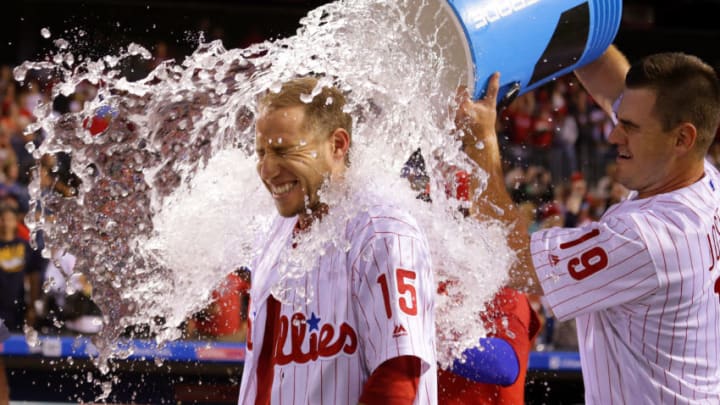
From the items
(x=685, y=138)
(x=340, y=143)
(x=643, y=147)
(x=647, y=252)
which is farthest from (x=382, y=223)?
(x=685, y=138)

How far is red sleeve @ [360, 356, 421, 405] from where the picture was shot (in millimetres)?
2109

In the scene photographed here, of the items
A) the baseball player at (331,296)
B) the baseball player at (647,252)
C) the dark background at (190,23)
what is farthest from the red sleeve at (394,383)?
the dark background at (190,23)

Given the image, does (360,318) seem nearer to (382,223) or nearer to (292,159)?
(382,223)

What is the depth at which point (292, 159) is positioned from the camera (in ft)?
7.92

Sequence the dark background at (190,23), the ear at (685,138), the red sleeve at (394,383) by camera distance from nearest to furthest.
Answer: the red sleeve at (394,383) → the ear at (685,138) → the dark background at (190,23)

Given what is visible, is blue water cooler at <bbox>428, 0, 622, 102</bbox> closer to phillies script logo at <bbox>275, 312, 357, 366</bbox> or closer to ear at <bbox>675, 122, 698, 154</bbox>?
ear at <bbox>675, 122, 698, 154</bbox>

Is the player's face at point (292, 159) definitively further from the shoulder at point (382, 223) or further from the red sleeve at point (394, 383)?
the red sleeve at point (394, 383)

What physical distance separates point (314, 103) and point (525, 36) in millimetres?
699

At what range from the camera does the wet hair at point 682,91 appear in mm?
2617

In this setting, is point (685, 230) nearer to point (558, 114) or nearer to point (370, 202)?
point (370, 202)

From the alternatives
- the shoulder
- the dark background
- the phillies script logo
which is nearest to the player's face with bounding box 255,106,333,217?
the shoulder

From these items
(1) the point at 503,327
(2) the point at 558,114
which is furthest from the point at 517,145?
(1) the point at 503,327

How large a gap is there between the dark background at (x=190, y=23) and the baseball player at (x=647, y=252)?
895 centimetres

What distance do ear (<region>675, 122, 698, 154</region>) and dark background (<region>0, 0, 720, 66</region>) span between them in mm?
9089
